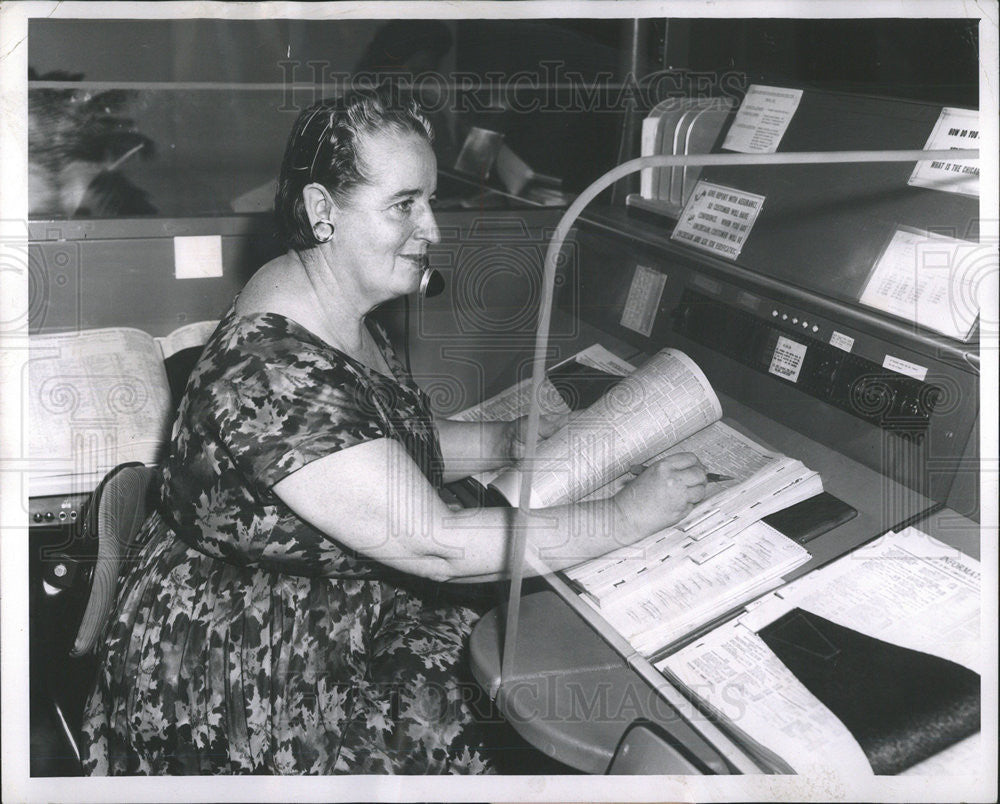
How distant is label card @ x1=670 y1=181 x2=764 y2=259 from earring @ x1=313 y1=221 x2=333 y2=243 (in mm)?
672

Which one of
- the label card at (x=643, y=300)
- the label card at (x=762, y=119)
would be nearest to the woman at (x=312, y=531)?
the label card at (x=643, y=300)

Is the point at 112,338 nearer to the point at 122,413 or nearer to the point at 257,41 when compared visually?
the point at 122,413

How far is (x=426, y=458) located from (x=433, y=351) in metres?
0.74

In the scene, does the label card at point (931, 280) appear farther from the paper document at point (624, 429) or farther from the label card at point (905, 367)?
the paper document at point (624, 429)

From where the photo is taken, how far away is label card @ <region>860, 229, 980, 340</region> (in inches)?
43.1

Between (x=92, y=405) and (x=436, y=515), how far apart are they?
0.92 meters

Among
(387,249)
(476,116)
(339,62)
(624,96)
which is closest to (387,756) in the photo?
(387,249)

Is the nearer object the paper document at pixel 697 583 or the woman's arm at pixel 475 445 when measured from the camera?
the paper document at pixel 697 583

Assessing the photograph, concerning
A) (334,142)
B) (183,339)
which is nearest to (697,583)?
(334,142)

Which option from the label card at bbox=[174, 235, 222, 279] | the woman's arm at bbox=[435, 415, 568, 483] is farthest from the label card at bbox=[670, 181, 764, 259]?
the label card at bbox=[174, 235, 222, 279]

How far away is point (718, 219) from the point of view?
1514 millimetres

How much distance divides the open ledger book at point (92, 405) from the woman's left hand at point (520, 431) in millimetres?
697

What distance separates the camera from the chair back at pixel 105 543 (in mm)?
1223

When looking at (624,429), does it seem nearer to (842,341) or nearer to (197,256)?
(842,341)
